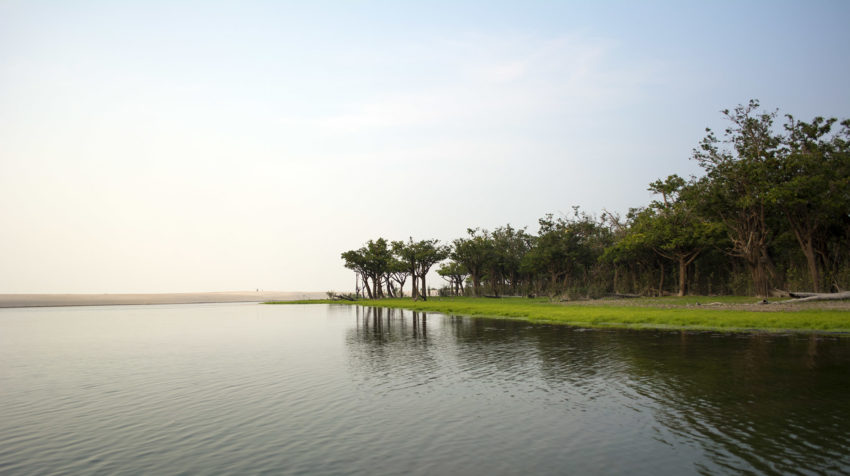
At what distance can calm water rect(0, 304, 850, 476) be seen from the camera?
10367mm

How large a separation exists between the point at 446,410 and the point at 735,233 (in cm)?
5283

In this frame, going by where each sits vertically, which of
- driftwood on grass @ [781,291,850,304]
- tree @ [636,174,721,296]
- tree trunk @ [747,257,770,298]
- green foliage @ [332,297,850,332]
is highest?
tree @ [636,174,721,296]

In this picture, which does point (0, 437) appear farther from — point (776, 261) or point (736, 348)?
point (776, 261)

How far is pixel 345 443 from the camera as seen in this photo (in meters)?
11.7

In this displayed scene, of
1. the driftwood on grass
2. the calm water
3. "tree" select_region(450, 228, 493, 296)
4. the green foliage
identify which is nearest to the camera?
the calm water

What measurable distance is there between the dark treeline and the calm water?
85.1ft

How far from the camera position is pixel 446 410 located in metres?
14.6

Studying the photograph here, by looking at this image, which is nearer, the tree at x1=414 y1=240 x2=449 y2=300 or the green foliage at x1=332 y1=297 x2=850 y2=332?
the green foliage at x1=332 y1=297 x2=850 y2=332

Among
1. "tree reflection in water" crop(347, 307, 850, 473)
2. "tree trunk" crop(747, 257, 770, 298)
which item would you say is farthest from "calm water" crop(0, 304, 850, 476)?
"tree trunk" crop(747, 257, 770, 298)

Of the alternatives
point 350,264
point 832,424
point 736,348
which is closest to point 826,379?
point 832,424

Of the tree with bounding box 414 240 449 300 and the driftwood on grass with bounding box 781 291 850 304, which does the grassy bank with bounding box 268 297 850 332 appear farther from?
the tree with bounding box 414 240 449 300

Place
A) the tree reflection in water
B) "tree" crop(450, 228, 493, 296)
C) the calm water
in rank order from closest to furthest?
the calm water < the tree reflection in water < "tree" crop(450, 228, 493, 296)

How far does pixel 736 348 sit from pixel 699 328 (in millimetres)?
9693

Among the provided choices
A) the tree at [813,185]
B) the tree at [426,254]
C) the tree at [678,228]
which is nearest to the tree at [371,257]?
the tree at [426,254]
